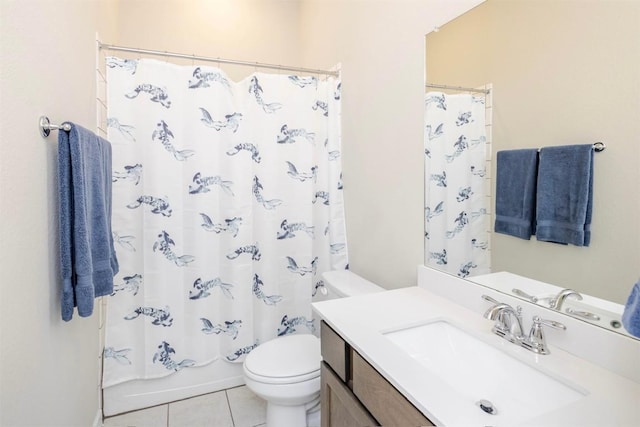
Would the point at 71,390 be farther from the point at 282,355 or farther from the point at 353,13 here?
the point at 353,13

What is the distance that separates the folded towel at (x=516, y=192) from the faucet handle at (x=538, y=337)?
0.26m

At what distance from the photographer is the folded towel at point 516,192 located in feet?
3.46

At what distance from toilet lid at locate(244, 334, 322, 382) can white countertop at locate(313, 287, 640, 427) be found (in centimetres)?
46

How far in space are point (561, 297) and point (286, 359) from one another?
3.86ft

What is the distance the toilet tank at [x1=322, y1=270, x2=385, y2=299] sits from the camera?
68.1 inches

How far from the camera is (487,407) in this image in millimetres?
779

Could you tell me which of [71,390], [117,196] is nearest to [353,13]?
[117,196]

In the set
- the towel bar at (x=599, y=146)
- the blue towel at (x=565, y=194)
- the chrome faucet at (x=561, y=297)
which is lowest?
the chrome faucet at (x=561, y=297)

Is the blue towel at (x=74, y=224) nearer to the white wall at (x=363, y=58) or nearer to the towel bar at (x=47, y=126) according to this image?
the towel bar at (x=47, y=126)

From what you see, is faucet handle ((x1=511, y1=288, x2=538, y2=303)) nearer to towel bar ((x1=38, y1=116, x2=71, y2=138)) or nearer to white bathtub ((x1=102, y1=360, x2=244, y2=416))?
towel bar ((x1=38, y1=116, x2=71, y2=138))

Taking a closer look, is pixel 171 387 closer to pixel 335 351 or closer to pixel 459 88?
pixel 335 351

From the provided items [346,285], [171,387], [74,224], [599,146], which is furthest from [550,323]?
[171,387]

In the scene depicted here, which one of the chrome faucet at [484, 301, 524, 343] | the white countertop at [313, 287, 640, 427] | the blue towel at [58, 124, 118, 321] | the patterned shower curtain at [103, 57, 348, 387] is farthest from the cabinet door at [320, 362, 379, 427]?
the patterned shower curtain at [103, 57, 348, 387]

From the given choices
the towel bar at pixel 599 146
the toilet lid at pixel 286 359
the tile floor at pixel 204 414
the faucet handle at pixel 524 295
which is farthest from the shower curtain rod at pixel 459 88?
the tile floor at pixel 204 414
